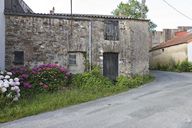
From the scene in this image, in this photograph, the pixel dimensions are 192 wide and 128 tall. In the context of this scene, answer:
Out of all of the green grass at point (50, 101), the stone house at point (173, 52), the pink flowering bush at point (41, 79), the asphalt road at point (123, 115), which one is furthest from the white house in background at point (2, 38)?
the stone house at point (173, 52)

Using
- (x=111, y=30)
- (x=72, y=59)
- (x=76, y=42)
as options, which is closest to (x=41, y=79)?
(x=72, y=59)

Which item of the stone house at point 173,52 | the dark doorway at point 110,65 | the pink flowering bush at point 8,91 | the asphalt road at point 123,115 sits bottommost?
the asphalt road at point 123,115

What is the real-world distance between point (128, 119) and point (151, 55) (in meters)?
35.2

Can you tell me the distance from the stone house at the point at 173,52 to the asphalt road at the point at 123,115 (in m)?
20.3

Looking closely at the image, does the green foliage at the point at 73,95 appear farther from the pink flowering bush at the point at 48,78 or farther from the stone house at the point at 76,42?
the stone house at the point at 76,42

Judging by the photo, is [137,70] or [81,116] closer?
[81,116]

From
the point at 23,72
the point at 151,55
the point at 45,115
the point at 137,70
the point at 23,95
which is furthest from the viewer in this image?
the point at 151,55

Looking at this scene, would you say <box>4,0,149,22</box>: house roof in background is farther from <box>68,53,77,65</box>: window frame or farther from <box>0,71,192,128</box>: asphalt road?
<box>0,71,192,128</box>: asphalt road

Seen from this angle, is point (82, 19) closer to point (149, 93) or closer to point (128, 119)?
point (149, 93)

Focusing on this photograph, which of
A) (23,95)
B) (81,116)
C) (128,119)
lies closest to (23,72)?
(23,95)

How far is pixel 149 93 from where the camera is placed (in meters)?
16.4

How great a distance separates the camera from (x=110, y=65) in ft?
71.5

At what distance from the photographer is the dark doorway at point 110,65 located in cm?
2173

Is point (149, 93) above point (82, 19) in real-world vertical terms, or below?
below
